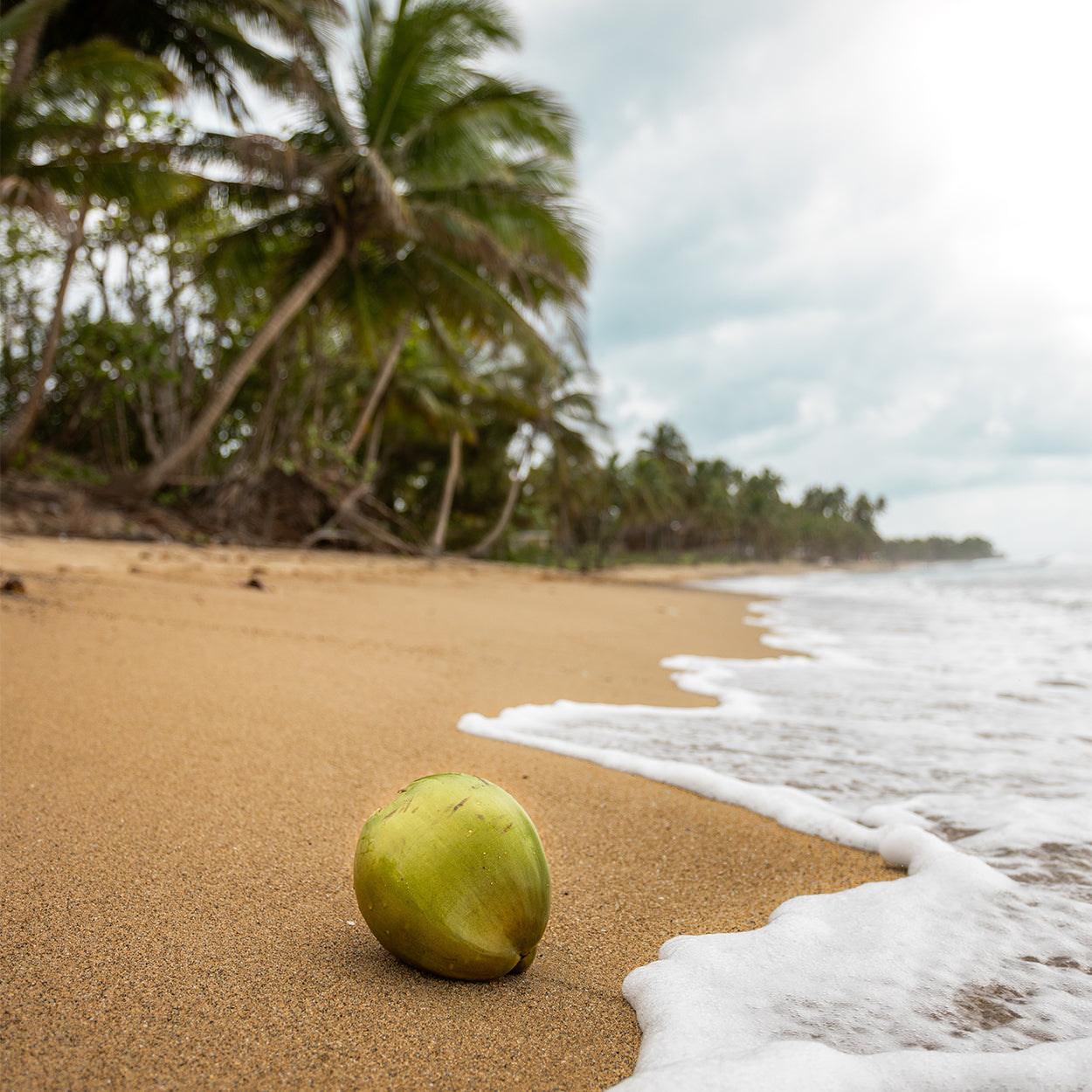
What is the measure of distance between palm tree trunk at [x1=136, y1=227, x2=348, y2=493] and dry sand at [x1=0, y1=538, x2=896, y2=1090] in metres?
5.86

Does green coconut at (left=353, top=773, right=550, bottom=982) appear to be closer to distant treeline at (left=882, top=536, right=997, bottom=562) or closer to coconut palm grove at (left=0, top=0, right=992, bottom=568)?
coconut palm grove at (left=0, top=0, right=992, bottom=568)

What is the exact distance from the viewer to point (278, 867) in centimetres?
131

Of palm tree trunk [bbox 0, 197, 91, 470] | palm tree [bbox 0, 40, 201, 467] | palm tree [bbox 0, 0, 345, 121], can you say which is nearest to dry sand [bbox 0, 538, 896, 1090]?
palm tree [bbox 0, 40, 201, 467]

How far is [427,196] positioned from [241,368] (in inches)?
143

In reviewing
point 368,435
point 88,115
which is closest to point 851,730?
point 88,115

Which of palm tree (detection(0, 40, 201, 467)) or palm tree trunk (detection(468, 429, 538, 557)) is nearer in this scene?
palm tree (detection(0, 40, 201, 467))

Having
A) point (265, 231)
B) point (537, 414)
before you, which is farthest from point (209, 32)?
point (537, 414)

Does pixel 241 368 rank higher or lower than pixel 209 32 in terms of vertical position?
lower

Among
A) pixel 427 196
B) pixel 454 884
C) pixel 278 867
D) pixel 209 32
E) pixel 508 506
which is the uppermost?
pixel 209 32

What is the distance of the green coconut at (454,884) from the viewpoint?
36.7 inches

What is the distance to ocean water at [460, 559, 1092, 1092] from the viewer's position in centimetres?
92

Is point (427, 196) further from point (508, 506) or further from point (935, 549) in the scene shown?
point (935, 549)

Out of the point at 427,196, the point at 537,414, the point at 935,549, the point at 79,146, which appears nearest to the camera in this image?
the point at 79,146

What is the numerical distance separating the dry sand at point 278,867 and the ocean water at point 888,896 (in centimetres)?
10
